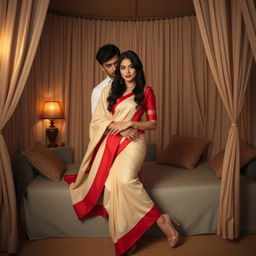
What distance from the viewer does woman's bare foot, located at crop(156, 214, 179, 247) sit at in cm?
225

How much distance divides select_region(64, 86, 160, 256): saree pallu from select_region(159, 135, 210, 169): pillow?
3.05 feet

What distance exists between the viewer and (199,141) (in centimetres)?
332

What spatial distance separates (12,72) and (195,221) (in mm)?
1954

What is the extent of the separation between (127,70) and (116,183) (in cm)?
93

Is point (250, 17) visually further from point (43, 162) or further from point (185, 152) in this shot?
point (43, 162)

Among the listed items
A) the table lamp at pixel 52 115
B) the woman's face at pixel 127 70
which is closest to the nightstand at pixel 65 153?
the table lamp at pixel 52 115

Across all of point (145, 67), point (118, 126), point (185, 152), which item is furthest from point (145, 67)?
point (118, 126)

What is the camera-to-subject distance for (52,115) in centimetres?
351

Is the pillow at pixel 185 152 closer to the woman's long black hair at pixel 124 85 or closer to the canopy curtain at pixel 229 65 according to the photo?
the canopy curtain at pixel 229 65

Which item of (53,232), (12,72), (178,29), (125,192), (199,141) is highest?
(178,29)

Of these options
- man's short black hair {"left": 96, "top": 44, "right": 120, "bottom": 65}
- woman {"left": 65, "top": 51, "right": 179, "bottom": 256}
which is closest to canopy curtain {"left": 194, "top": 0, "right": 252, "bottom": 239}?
woman {"left": 65, "top": 51, "right": 179, "bottom": 256}

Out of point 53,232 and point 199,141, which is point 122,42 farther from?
point 53,232

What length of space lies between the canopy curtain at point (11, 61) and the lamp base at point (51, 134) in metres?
1.45

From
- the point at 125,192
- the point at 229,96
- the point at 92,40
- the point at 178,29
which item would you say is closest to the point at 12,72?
the point at 125,192
